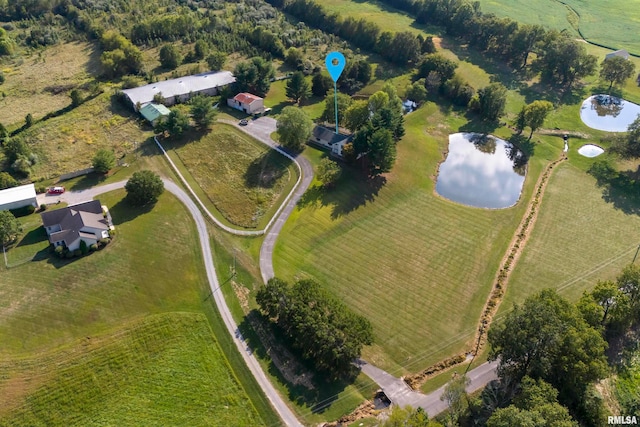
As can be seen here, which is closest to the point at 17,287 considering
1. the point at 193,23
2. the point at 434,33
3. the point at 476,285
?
the point at 476,285

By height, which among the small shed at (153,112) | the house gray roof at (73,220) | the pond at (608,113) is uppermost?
the small shed at (153,112)

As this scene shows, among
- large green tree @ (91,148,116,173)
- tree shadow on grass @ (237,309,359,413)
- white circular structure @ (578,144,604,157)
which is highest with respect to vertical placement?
large green tree @ (91,148,116,173)

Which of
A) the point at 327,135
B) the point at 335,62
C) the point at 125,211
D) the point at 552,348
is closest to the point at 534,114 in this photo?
the point at 335,62

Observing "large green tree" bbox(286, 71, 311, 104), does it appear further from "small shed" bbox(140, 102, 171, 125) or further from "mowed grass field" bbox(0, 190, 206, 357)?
"mowed grass field" bbox(0, 190, 206, 357)

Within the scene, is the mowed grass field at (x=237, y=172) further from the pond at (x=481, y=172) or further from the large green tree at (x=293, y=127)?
the pond at (x=481, y=172)

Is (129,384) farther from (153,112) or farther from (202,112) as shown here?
(153,112)

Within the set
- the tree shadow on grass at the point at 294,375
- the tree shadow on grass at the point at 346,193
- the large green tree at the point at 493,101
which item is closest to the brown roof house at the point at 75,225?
the tree shadow on grass at the point at 294,375

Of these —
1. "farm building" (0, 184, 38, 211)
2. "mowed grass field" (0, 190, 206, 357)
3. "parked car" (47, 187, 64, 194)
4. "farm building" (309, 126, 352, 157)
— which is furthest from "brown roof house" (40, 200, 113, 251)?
"farm building" (309, 126, 352, 157)
